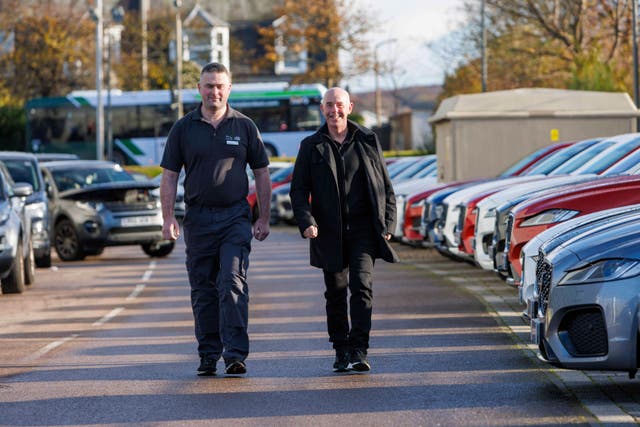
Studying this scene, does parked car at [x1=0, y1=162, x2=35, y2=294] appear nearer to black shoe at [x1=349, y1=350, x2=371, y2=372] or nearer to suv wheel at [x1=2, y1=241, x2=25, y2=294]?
suv wheel at [x1=2, y1=241, x2=25, y2=294]

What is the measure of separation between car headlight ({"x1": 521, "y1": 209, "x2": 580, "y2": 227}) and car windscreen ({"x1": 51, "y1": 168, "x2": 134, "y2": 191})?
13004 millimetres

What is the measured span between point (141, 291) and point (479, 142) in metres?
10.1

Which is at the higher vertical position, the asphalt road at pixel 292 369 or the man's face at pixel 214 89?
the man's face at pixel 214 89

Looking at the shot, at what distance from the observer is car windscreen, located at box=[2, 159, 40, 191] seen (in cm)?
2175

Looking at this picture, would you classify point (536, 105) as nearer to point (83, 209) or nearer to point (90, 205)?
point (90, 205)

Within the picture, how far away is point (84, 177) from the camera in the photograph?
25.0m

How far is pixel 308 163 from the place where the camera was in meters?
9.46

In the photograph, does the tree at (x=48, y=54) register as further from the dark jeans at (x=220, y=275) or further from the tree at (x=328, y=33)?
the dark jeans at (x=220, y=275)

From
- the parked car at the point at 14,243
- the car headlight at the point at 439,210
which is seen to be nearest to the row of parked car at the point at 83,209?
the parked car at the point at 14,243

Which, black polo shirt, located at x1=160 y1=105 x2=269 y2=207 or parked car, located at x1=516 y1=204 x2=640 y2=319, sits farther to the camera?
black polo shirt, located at x1=160 y1=105 x2=269 y2=207

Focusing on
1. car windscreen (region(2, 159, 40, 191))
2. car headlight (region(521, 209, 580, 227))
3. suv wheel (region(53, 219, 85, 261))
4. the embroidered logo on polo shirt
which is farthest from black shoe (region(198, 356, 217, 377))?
suv wheel (region(53, 219, 85, 261))

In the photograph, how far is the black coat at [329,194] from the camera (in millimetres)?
9367

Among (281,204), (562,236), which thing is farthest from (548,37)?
(562,236)

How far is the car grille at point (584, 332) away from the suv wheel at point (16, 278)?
9837 millimetres
